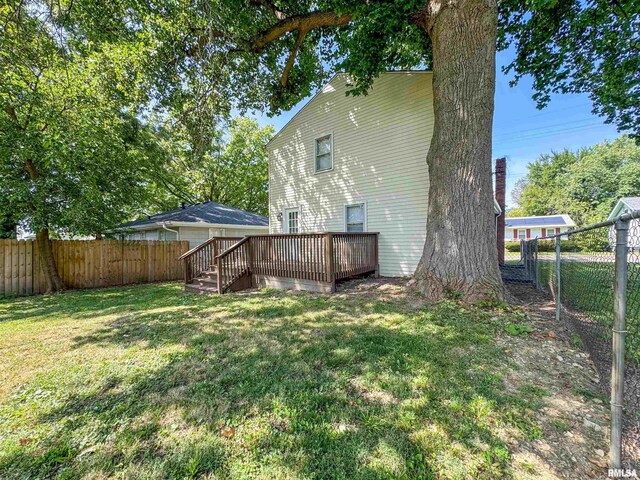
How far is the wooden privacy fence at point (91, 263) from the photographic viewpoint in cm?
783

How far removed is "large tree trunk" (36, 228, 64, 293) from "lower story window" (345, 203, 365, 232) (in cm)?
915

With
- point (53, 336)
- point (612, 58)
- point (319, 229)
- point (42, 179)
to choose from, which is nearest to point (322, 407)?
point (53, 336)

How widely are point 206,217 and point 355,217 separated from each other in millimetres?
7910

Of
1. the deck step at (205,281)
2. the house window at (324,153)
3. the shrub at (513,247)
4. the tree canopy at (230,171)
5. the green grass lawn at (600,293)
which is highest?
the tree canopy at (230,171)

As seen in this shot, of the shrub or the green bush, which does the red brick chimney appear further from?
the shrub

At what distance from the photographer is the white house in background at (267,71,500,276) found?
7.74 meters

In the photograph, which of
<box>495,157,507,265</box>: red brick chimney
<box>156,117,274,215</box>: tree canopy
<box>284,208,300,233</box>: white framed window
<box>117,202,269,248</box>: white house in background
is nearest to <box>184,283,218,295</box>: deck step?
<box>284,208,300,233</box>: white framed window

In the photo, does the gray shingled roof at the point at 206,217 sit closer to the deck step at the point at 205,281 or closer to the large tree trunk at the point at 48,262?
the large tree trunk at the point at 48,262

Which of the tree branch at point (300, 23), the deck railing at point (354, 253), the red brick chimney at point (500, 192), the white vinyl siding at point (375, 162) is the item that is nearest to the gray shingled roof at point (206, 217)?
the white vinyl siding at point (375, 162)

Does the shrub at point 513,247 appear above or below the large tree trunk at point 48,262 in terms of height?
below

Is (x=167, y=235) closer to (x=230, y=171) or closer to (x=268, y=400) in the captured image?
(x=230, y=171)

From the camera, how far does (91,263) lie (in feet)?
29.9

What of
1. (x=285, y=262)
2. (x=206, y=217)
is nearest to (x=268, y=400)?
(x=285, y=262)

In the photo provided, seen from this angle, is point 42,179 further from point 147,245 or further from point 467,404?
point 467,404
